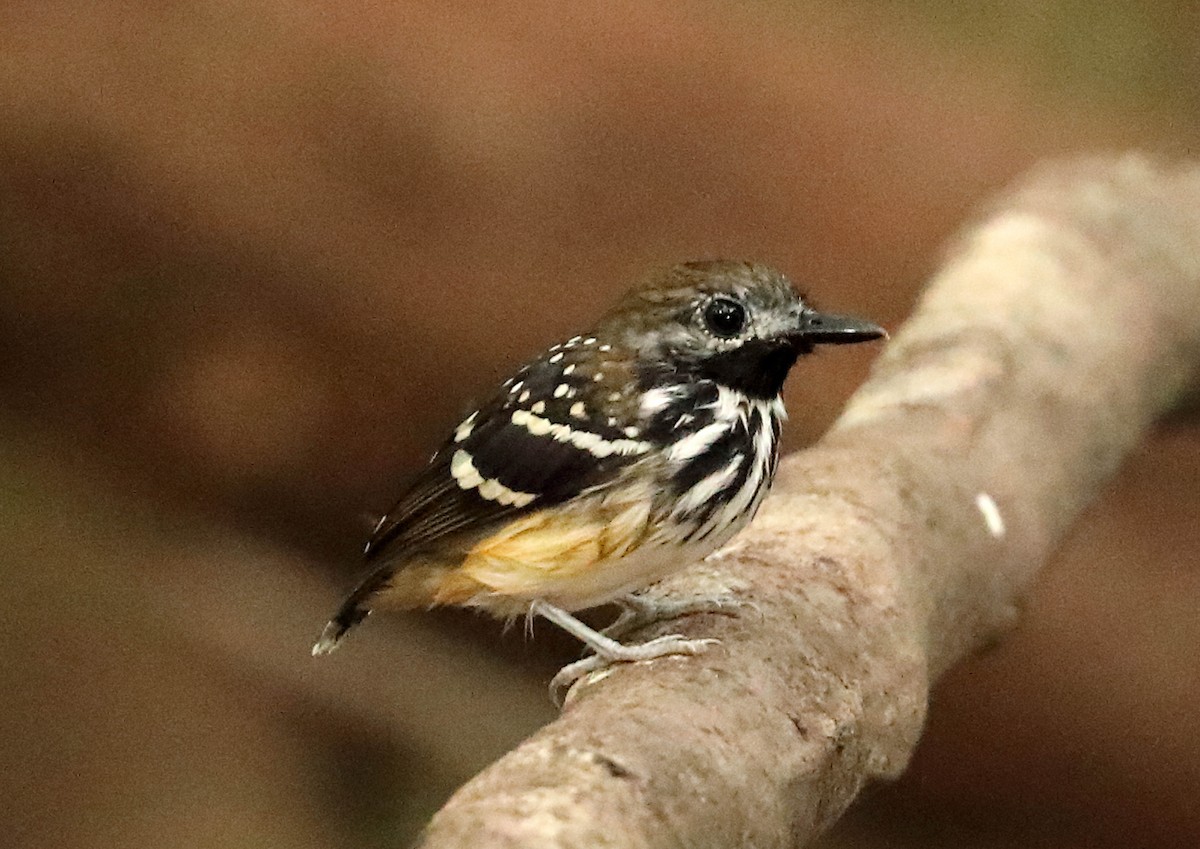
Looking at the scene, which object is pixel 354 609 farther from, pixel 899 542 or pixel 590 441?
pixel 899 542

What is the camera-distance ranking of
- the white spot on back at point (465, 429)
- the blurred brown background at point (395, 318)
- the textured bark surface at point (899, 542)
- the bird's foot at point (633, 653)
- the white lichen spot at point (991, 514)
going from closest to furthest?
1. the textured bark surface at point (899, 542)
2. the bird's foot at point (633, 653)
3. the white spot on back at point (465, 429)
4. the white lichen spot at point (991, 514)
5. the blurred brown background at point (395, 318)

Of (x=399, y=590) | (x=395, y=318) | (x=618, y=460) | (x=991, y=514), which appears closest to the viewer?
(x=618, y=460)

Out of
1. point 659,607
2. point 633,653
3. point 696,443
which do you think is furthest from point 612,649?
point 696,443

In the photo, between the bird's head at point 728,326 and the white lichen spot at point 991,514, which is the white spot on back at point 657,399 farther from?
the white lichen spot at point 991,514

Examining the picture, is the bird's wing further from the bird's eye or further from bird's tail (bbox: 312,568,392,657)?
the bird's eye

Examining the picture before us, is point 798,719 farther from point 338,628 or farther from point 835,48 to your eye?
point 835,48

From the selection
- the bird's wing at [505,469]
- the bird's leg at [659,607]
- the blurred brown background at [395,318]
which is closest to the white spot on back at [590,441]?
the bird's wing at [505,469]

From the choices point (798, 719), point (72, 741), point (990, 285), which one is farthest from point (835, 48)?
point (72, 741)
